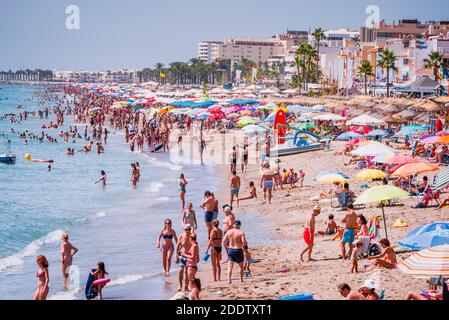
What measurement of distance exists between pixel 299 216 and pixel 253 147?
19.0 m

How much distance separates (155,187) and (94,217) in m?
6.29

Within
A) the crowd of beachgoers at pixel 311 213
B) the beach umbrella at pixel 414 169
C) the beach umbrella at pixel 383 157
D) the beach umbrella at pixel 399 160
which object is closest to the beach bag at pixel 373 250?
the crowd of beachgoers at pixel 311 213

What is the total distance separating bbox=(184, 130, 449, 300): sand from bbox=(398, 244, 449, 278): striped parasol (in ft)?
3.81

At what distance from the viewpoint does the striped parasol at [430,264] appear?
8.63 m

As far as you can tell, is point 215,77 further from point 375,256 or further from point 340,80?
A: point 375,256

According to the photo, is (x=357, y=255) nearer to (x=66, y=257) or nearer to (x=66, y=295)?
(x=66, y=295)

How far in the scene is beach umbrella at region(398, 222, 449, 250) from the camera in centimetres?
1034

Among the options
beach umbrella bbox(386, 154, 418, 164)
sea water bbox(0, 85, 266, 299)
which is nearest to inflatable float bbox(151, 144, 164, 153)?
sea water bbox(0, 85, 266, 299)

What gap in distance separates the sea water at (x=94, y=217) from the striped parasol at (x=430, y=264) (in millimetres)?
5115

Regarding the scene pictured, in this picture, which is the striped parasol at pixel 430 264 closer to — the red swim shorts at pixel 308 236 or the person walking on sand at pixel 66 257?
the red swim shorts at pixel 308 236

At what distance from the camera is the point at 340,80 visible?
9212cm

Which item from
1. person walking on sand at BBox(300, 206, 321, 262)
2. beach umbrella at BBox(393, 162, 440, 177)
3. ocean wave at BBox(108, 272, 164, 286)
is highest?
beach umbrella at BBox(393, 162, 440, 177)

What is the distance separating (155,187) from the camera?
2808 cm

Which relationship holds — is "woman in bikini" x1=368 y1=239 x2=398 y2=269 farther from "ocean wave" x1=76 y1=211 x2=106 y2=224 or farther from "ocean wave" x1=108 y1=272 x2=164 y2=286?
"ocean wave" x1=76 y1=211 x2=106 y2=224
